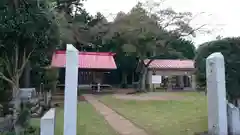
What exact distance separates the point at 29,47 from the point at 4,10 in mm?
1188

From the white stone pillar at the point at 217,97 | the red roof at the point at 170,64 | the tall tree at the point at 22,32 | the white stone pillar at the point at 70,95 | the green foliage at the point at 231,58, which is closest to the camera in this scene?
the white stone pillar at the point at 70,95

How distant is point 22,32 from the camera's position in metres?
7.13

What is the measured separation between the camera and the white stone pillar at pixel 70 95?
5.45m

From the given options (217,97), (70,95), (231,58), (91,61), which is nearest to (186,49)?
(91,61)

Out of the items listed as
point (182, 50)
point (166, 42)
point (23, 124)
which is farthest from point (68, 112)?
point (182, 50)

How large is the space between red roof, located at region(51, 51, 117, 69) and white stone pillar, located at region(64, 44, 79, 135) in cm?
1759

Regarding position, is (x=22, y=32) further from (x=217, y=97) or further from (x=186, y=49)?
(x=186, y=49)

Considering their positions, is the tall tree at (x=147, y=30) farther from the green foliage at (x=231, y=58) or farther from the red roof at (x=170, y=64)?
the green foliage at (x=231, y=58)

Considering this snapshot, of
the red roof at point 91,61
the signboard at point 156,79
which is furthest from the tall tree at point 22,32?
the signboard at point 156,79

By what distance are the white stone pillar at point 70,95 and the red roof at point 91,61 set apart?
17595mm

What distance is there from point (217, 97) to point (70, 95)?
3371mm

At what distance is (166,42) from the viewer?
92.4 feet

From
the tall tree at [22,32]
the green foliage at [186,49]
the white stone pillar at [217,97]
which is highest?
the green foliage at [186,49]

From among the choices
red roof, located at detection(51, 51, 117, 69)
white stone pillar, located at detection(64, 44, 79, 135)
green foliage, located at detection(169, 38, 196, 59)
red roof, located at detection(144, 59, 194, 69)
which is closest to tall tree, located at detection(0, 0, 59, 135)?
white stone pillar, located at detection(64, 44, 79, 135)
